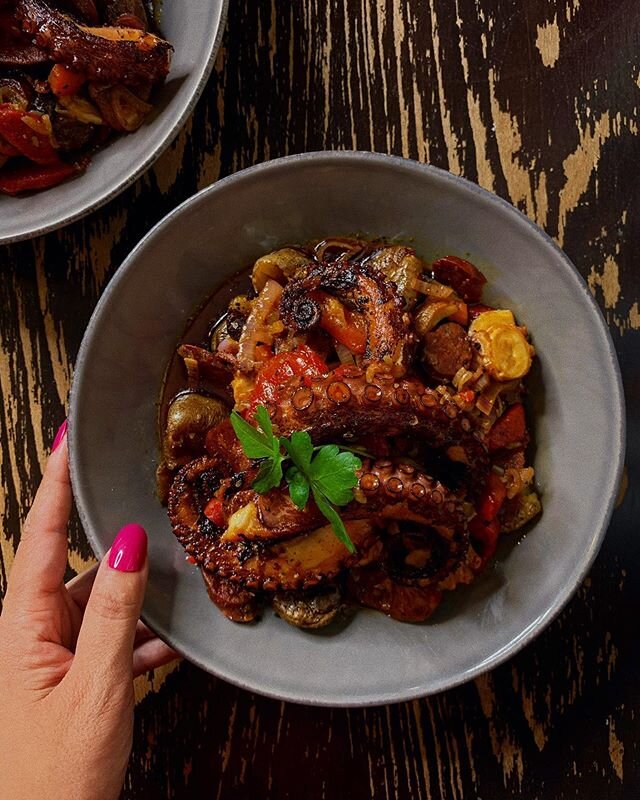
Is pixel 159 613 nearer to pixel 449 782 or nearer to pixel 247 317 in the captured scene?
pixel 247 317

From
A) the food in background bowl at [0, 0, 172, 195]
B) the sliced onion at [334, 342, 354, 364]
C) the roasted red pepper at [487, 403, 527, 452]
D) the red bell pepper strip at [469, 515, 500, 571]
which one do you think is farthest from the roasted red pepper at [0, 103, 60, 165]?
the red bell pepper strip at [469, 515, 500, 571]

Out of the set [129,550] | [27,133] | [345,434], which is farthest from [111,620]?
[27,133]

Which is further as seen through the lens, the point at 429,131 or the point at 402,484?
the point at 429,131

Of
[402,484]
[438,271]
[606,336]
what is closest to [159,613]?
[402,484]

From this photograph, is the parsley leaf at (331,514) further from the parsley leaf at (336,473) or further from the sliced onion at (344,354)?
the sliced onion at (344,354)

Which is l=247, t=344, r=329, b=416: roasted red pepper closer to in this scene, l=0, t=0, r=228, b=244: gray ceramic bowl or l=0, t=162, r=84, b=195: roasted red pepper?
l=0, t=0, r=228, b=244: gray ceramic bowl

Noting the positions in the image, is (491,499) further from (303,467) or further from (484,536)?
(303,467)
